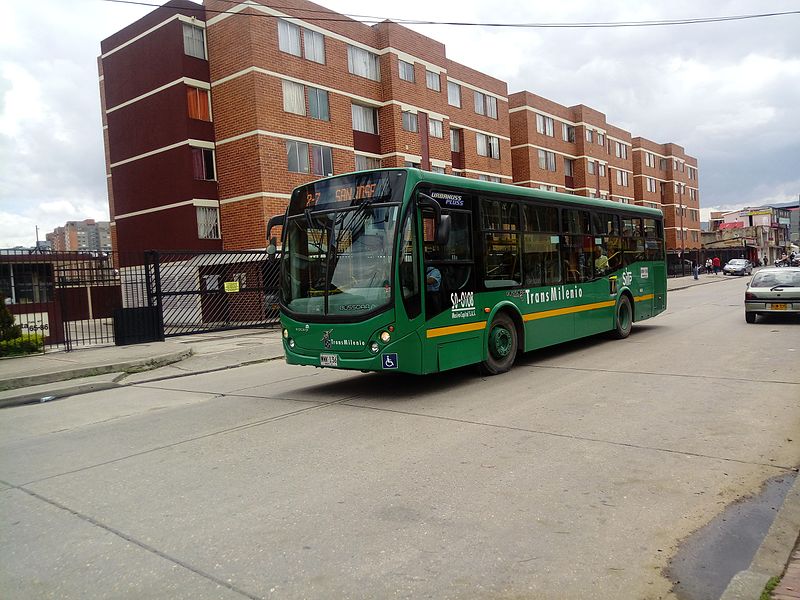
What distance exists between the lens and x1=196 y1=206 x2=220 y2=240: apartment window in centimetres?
3018

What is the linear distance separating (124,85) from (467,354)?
31458 mm

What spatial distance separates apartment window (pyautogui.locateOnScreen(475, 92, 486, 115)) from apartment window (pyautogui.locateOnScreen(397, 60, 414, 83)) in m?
8.50

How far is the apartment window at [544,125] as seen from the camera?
52.0m

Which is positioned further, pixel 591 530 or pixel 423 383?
pixel 423 383

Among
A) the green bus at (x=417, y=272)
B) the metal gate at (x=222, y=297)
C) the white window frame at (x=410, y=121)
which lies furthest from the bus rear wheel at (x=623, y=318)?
the white window frame at (x=410, y=121)

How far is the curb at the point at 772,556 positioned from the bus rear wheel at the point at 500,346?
5.44 m

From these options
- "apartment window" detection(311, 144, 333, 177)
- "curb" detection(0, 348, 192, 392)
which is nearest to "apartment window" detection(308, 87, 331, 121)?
"apartment window" detection(311, 144, 333, 177)

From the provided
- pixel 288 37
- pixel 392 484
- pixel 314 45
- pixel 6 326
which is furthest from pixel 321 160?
pixel 392 484

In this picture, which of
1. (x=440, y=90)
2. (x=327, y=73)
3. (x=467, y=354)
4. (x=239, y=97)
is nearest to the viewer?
(x=467, y=354)

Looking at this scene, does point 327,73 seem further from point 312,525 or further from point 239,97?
point 312,525

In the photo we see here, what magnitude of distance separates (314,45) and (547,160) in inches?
1108

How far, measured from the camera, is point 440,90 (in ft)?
128

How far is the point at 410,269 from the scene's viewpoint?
789cm

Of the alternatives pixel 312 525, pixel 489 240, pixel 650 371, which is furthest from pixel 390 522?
pixel 650 371
